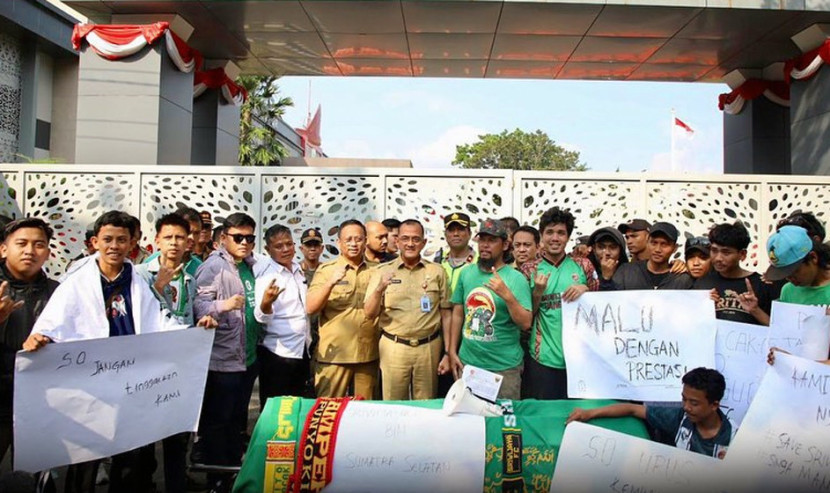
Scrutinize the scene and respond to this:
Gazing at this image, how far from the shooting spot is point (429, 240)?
7270 millimetres

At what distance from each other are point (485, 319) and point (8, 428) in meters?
2.80

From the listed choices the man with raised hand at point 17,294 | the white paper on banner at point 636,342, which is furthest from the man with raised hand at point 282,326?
the white paper on banner at point 636,342

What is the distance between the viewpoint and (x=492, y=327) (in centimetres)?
397

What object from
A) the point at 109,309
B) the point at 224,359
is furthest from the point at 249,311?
the point at 109,309

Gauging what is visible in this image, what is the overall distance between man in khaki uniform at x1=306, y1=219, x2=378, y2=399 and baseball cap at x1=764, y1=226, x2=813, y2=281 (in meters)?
2.59

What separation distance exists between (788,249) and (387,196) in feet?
15.6

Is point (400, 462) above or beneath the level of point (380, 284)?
beneath

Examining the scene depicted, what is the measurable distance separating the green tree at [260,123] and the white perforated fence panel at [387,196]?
18770mm

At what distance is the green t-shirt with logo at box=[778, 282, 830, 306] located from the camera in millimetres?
3318

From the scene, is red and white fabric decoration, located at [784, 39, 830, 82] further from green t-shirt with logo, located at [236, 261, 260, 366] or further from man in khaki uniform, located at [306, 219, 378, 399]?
green t-shirt with logo, located at [236, 261, 260, 366]

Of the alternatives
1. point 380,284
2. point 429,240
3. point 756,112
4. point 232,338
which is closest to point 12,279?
point 232,338

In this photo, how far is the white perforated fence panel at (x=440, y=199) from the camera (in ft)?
23.9

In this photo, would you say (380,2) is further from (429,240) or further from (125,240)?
(125,240)

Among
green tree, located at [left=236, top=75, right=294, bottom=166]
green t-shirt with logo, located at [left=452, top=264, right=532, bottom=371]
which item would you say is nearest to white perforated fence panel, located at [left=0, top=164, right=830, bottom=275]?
green t-shirt with logo, located at [left=452, top=264, right=532, bottom=371]
